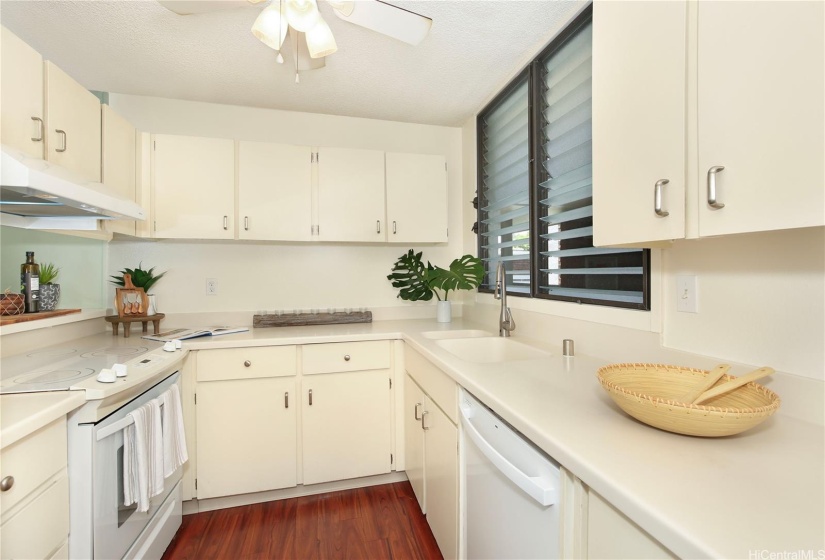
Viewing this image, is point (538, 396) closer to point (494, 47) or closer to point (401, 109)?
point (494, 47)

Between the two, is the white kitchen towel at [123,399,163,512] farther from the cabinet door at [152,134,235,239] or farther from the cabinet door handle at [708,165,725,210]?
the cabinet door handle at [708,165,725,210]

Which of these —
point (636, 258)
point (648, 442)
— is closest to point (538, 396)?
point (648, 442)

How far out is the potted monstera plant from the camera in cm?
228

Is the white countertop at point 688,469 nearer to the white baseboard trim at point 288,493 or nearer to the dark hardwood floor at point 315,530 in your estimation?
the dark hardwood floor at point 315,530

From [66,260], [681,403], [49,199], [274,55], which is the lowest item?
[681,403]

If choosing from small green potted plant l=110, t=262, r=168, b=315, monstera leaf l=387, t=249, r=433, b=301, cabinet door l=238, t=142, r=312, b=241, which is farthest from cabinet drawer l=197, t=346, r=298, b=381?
monstera leaf l=387, t=249, r=433, b=301

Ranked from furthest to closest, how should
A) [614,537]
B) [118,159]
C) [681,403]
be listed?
[118,159]
[681,403]
[614,537]

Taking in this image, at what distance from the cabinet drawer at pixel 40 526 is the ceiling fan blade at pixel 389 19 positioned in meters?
1.86

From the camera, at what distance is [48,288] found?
1838 mm

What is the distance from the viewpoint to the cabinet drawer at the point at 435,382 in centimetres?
138

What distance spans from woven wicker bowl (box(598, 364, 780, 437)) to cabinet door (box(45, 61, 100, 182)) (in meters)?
2.26

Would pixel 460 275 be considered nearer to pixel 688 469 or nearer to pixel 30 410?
pixel 688 469

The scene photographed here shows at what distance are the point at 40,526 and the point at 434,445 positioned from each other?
51.3 inches

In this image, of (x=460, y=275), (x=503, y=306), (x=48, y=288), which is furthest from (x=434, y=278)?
(x=48, y=288)
